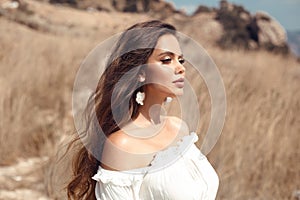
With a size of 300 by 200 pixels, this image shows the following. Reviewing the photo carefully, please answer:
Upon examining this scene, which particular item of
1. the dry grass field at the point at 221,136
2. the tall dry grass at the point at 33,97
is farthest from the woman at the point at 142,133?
the tall dry grass at the point at 33,97

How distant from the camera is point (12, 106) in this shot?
4.75 meters

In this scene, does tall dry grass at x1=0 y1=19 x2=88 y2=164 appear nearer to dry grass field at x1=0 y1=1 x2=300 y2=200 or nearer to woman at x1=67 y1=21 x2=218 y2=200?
dry grass field at x1=0 y1=1 x2=300 y2=200

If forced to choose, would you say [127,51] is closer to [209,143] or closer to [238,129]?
[209,143]

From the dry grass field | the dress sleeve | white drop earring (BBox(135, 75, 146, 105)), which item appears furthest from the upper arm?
the dry grass field

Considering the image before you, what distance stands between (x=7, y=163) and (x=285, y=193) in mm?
2298

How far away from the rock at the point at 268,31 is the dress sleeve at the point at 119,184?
2824 centimetres

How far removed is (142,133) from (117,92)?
16 centimetres

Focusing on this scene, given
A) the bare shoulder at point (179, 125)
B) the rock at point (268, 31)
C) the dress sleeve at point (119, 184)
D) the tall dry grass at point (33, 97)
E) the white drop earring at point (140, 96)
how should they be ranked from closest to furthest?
the dress sleeve at point (119, 184)
the white drop earring at point (140, 96)
the bare shoulder at point (179, 125)
the tall dry grass at point (33, 97)
the rock at point (268, 31)

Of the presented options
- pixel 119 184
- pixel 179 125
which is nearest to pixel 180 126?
pixel 179 125

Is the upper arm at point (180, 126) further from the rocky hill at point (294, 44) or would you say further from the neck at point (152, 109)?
the rocky hill at point (294, 44)

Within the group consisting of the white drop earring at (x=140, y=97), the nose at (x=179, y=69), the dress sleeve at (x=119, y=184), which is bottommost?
the dress sleeve at (x=119, y=184)

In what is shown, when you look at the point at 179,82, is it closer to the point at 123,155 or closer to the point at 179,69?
the point at 179,69

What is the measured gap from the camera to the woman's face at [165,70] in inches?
64.1

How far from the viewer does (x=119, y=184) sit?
1.56m
